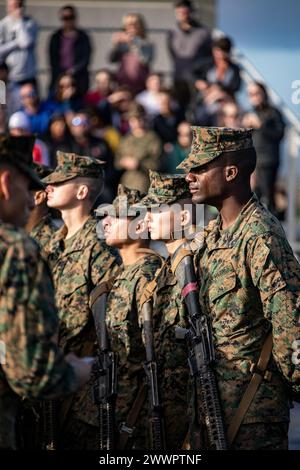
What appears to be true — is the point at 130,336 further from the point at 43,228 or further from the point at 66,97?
the point at 66,97

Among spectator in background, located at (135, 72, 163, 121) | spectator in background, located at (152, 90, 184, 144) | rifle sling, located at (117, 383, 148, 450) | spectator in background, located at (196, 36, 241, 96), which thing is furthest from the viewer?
spectator in background, located at (135, 72, 163, 121)

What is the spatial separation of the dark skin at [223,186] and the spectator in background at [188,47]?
7.91m

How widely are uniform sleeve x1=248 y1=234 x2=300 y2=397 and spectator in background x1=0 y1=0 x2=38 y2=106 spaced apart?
862 cm

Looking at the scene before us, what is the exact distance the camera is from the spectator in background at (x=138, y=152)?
534 inches

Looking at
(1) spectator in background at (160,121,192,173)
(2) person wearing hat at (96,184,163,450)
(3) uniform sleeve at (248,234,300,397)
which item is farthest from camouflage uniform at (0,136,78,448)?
(1) spectator in background at (160,121,192,173)

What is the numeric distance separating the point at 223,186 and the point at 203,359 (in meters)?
0.94

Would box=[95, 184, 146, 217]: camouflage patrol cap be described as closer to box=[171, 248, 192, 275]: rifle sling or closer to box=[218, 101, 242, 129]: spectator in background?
box=[171, 248, 192, 275]: rifle sling

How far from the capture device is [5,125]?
1343 centimetres

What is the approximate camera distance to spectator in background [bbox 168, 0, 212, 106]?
14.9 metres

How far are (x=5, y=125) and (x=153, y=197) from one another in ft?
18.8

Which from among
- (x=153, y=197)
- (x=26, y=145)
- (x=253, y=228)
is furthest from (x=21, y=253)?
(x=153, y=197)

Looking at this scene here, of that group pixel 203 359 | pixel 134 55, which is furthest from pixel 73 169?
pixel 134 55

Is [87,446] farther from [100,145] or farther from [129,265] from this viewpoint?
[100,145]

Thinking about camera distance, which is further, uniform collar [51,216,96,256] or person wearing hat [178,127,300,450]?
uniform collar [51,216,96,256]
